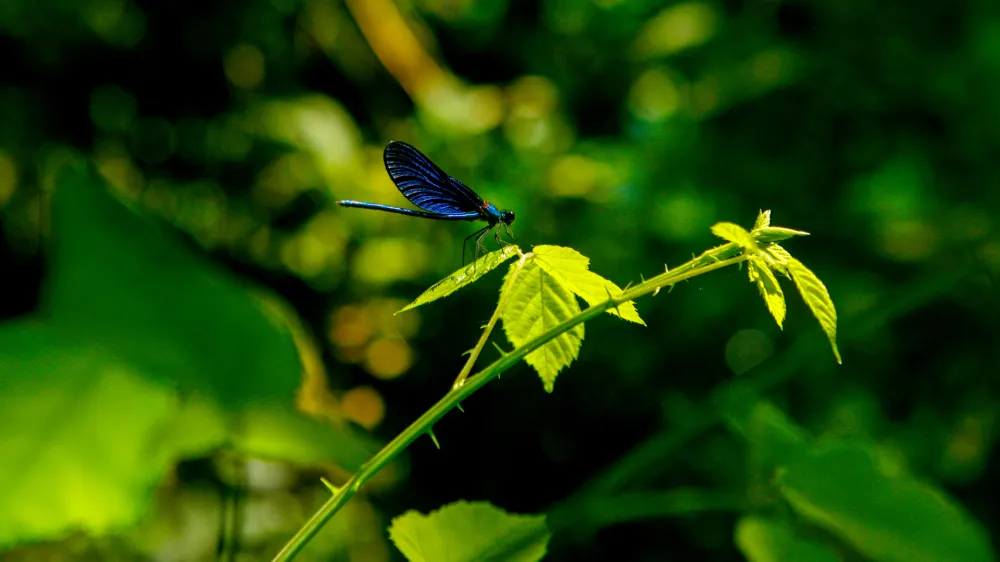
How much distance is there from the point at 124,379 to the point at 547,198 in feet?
3.48

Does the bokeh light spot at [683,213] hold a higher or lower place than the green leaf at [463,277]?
lower

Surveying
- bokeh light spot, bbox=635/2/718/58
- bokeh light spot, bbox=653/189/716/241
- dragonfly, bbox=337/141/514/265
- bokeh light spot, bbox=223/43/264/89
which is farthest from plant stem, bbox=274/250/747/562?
bokeh light spot, bbox=223/43/264/89

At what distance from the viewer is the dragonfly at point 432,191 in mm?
613

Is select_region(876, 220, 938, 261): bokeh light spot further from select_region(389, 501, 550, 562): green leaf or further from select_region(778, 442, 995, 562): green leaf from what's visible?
select_region(389, 501, 550, 562): green leaf

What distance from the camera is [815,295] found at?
457mm

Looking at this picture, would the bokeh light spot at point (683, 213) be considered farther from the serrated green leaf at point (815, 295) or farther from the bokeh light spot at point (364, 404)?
the serrated green leaf at point (815, 295)

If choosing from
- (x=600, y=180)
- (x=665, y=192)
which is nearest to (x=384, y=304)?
(x=600, y=180)

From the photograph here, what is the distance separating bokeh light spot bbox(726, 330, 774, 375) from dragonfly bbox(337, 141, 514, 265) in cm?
130

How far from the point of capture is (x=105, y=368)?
94 cm

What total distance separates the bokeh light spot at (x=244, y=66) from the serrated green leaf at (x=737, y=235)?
2181mm

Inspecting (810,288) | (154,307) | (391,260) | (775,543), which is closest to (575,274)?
(810,288)

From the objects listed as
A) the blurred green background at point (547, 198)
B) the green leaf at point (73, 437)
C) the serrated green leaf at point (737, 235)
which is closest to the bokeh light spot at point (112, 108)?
the blurred green background at point (547, 198)

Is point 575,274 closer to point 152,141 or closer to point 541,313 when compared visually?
point 541,313

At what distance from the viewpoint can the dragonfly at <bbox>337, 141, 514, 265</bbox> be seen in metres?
0.61
